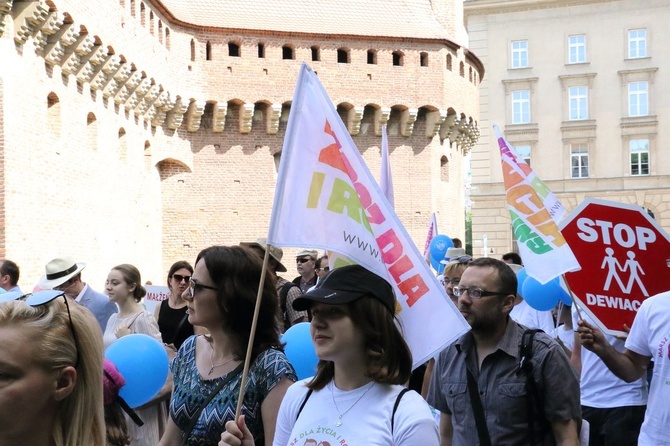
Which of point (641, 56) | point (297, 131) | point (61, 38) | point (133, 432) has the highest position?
point (641, 56)

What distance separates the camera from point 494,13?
138ft

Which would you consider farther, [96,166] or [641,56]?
[641,56]

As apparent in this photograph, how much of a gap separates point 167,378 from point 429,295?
2149 mm

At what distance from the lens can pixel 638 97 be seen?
41438mm

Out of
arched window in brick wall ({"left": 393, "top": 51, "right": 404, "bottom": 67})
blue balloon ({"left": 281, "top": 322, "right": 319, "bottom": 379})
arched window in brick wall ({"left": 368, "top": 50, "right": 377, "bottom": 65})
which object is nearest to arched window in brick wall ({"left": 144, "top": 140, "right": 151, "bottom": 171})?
arched window in brick wall ({"left": 368, "top": 50, "right": 377, "bottom": 65})

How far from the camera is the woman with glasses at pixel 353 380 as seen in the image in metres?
2.77

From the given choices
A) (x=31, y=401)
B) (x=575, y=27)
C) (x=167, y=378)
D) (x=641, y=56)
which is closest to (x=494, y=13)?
(x=575, y=27)

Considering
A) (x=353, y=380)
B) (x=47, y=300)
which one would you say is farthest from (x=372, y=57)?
(x=47, y=300)

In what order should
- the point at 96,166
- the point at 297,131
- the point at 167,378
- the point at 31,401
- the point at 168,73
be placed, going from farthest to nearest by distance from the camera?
the point at 168,73
the point at 96,166
the point at 167,378
the point at 297,131
the point at 31,401

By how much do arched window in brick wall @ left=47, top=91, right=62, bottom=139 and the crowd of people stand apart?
15656 millimetres

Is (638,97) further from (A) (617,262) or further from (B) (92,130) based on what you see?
(A) (617,262)

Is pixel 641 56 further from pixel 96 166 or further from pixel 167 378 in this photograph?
Answer: pixel 167 378

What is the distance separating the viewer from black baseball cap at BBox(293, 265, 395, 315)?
2.88m

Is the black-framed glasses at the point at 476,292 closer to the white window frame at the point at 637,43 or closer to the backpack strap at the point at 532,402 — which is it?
the backpack strap at the point at 532,402
